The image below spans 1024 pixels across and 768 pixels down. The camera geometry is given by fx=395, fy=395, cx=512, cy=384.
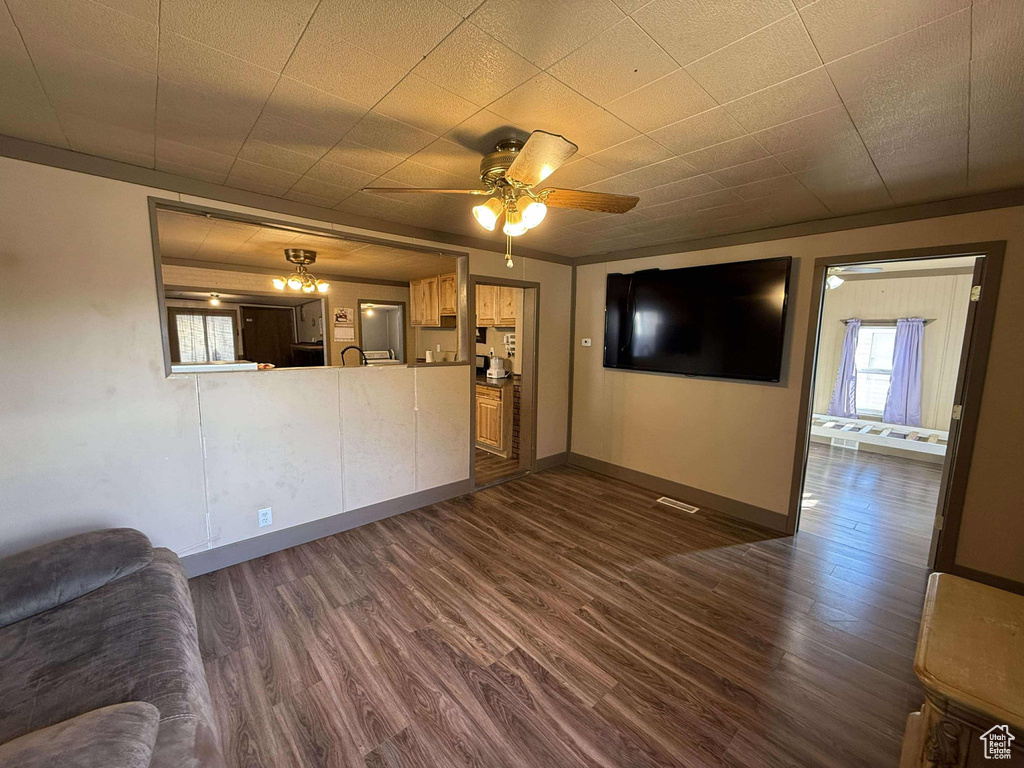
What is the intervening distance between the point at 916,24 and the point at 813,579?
2.91 m

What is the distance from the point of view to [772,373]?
3.22 metres

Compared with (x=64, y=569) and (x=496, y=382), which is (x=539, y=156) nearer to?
(x=64, y=569)

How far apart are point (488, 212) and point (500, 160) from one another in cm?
23

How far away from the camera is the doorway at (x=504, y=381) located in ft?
14.2

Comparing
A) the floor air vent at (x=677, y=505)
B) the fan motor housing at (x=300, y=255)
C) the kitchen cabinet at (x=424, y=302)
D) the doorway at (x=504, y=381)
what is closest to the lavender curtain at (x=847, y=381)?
the floor air vent at (x=677, y=505)

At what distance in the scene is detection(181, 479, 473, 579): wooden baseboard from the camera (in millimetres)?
2586

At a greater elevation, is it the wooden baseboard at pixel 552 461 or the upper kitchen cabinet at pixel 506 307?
the upper kitchen cabinet at pixel 506 307

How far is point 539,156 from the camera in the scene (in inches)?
Answer: 57.3

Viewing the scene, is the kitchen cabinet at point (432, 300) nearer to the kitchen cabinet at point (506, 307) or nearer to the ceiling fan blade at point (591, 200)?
the kitchen cabinet at point (506, 307)

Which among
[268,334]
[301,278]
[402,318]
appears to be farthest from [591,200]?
[268,334]

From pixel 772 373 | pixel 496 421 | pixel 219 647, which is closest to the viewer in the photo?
pixel 219 647

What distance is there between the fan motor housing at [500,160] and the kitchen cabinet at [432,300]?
3445 millimetres

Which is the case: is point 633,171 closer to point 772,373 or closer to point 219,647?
point 772,373

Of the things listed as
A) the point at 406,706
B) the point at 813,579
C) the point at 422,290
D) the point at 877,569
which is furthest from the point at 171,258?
the point at 877,569
